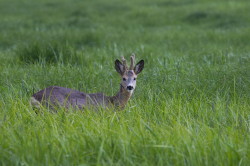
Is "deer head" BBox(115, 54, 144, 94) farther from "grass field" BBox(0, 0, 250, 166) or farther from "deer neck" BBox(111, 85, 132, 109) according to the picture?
"grass field" BBox(0, 0, 250, 166)

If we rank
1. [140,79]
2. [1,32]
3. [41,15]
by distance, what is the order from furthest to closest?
[41,15], [1,32], [140,79]

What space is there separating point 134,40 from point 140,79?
197 inches

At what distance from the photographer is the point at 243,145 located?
12.7ft

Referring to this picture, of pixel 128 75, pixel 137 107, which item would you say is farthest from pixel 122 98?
pixel 137 107

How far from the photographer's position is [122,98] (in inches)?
223

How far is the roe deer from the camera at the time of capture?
515 centimetres

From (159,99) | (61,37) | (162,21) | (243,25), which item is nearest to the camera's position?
(159,99)

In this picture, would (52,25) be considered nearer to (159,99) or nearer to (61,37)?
(61,37)

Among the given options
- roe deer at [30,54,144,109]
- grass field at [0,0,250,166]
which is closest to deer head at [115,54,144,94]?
roe deer at [30,54,144,109]

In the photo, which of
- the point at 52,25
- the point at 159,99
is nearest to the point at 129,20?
the point at 52,25

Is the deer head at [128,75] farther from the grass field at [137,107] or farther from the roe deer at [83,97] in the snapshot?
the grass field at [137,107]

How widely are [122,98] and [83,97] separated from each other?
1.73 ft

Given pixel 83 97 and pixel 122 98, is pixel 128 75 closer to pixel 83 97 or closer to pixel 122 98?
pixel 122 98

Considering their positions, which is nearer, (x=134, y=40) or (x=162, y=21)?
(x=134, y=40)
